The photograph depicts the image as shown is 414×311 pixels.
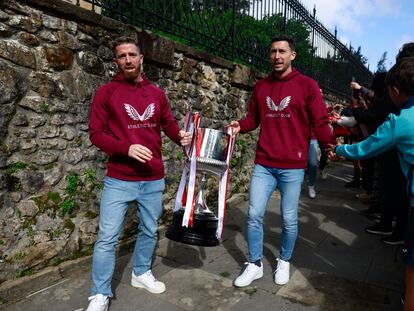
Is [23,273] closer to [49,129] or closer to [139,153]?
[49,129]

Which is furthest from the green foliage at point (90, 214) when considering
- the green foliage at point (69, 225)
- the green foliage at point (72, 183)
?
the green foliage at point (72, 183)

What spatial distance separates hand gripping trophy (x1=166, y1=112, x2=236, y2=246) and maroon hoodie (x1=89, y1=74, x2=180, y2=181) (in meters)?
0.28

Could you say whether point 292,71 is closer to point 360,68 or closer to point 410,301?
point 410,301

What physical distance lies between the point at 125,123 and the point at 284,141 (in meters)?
1.33

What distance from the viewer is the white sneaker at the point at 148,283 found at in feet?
9.56

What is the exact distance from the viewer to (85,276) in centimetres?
319

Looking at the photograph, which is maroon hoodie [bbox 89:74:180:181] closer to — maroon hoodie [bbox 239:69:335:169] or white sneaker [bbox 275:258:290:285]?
maroon hoodie [bbox 239:69:335:169]

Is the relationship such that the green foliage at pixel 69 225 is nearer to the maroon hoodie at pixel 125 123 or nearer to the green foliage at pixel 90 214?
the green foliage at pixel 90 214

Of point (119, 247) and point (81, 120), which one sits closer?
point (81, 120)

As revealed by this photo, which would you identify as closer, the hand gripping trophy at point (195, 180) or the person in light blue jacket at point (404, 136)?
the person in light blue jacket at point (404, 136)

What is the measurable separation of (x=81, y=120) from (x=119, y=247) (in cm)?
136

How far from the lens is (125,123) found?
2.55 metres

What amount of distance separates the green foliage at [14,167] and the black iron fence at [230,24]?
174 centimetres

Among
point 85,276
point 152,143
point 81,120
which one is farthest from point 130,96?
point 85,276
